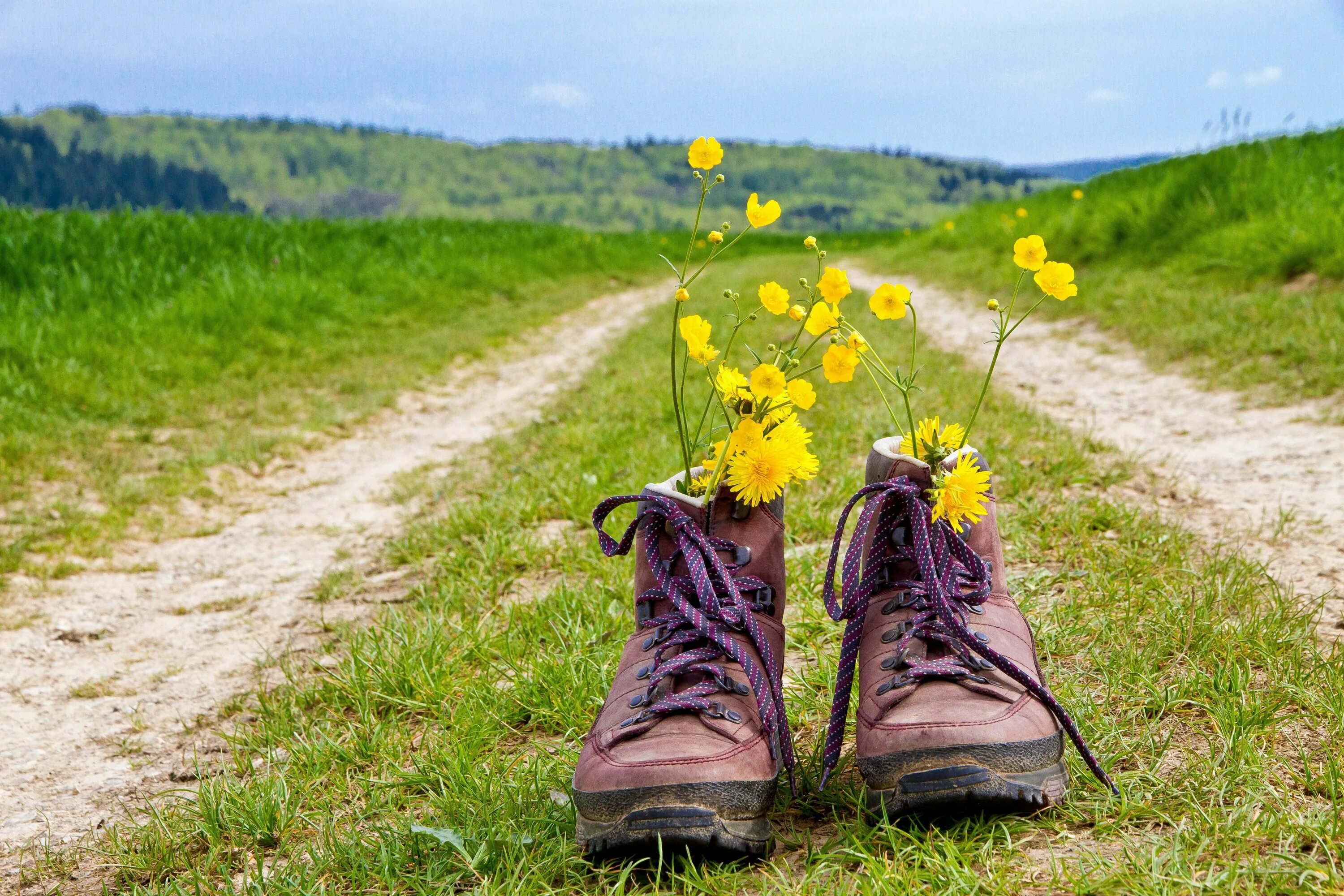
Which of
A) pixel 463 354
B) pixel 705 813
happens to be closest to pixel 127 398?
pixel 463 354

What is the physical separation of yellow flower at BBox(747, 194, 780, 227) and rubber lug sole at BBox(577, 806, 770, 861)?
3.23 ft

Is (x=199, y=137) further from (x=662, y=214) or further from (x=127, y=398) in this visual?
(x=127, y=398)

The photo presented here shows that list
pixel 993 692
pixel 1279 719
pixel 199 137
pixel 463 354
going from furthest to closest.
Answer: pixel 199 137 < pixel 463 354 < pixel 1279 719 < pixel 993 692

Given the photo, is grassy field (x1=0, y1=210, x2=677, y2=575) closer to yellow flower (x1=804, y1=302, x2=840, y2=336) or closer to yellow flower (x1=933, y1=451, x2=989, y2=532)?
yellow flower (x1=804, y1=302, x2=840, y2=336)

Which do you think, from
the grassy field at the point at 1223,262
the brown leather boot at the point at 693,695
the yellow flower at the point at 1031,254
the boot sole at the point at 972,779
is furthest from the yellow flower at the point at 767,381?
the grassy field at the point at 1223,262

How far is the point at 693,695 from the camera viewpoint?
1.57 m

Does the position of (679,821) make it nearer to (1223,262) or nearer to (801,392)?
(801,392)

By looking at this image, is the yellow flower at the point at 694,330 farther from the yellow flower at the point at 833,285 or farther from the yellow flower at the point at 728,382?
the yellow flower at the point at 833,285

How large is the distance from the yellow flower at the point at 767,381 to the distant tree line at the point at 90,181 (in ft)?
34.1

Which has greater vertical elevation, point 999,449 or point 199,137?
point 199,137

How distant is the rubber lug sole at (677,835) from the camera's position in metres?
1.41

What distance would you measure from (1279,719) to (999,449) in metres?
2.05

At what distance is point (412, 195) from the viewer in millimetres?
121312

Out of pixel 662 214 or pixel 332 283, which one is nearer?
pixel 332 283
